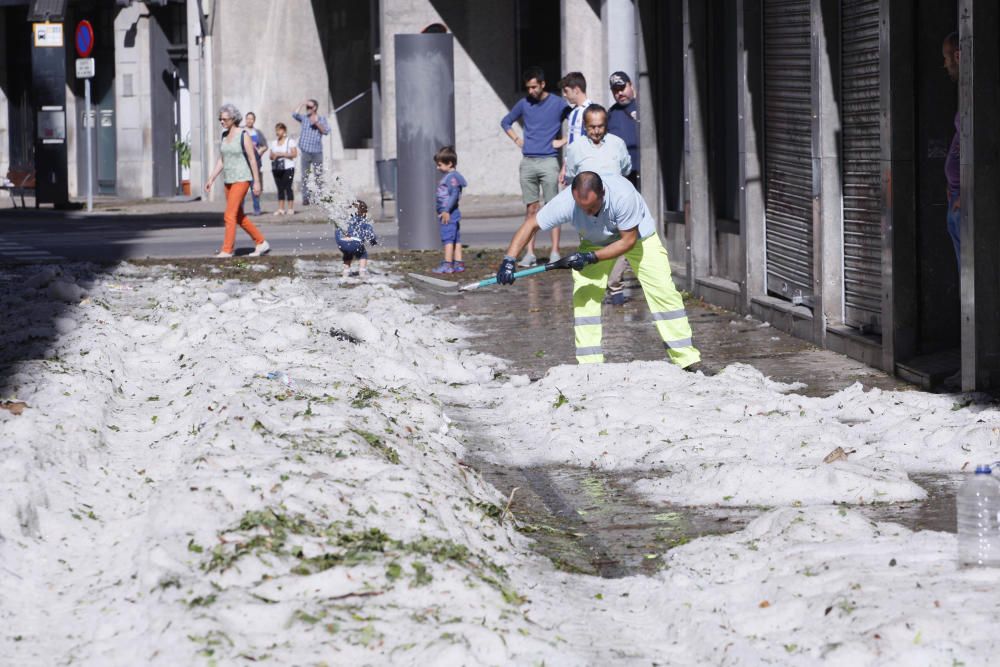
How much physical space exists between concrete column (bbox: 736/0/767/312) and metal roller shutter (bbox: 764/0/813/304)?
0.07 metres

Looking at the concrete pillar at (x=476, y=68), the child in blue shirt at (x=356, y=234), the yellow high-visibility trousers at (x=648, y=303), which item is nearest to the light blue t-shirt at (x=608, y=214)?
the yellow high-visibility trousers at (x=648, y=303)

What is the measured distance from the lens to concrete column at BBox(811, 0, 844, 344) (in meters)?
12.4

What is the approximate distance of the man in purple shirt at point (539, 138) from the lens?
712 inches

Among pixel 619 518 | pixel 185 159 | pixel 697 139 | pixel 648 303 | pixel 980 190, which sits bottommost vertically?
pixel 619 518

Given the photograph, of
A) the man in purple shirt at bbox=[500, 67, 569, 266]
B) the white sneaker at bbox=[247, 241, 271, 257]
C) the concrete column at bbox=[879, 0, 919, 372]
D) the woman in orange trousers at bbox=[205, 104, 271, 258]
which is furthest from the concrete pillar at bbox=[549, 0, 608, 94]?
the concrete column at bbox=[879, 0, 919, 372]

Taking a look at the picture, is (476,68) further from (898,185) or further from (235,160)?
(898,185)

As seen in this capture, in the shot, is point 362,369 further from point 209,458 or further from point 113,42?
point 113,42

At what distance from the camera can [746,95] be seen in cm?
1429

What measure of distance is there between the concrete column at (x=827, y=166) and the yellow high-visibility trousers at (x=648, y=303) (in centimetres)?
160

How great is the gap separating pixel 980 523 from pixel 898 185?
515 cm

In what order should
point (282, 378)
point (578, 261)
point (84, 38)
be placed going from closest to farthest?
point (282, 378) → point (578, 261) → point (84, 38)

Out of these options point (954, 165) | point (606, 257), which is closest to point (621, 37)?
point (606, 257)

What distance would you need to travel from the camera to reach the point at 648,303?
11320 millimetres

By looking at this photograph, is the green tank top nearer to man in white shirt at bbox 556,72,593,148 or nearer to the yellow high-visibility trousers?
man in white shirt at bbox 556,72,593,148
